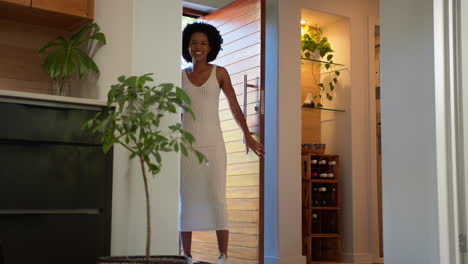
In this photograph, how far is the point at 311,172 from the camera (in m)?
5.09

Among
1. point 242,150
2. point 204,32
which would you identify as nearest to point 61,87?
point 204,32

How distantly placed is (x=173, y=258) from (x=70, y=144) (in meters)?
0.59

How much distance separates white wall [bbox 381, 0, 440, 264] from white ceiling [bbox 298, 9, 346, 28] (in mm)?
1621

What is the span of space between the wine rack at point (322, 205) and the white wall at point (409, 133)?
5.09 ft

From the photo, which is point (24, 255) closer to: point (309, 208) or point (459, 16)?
point (459, 16)

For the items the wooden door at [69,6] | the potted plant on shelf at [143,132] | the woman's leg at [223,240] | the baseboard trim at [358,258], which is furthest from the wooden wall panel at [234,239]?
the potted plant on shelf at [143,132]

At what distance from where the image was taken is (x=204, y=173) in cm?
354

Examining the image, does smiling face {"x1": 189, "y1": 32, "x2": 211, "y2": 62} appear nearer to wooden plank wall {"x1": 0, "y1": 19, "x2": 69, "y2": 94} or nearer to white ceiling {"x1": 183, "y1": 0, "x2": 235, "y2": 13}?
wooden plank wall {"x1": 0, "y1": 19, "x2": 69, "y2": 94}

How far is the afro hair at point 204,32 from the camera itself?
12.4ft

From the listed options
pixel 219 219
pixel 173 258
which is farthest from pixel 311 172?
pixel 173 258

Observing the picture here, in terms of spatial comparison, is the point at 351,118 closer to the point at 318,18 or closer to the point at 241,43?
the point at 318,18

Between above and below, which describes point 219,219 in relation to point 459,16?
below

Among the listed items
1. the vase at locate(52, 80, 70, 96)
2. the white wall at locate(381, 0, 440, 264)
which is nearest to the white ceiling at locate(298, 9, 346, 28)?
the white wall at locate(381, 0, 440, 264)

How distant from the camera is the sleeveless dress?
351cm
